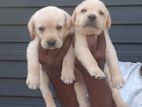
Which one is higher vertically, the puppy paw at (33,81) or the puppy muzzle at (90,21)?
the puppy muzzle at (90,21)

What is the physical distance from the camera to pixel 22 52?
12.6ft

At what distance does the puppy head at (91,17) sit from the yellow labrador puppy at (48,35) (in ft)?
0.13

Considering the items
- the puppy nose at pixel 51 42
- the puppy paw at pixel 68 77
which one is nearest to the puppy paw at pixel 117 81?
the puppy paw at pixel 68 77

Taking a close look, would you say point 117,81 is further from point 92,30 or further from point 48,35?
point 48,35

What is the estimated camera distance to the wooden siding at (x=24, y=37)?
3.62 metres

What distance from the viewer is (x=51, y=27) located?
5.77 ft

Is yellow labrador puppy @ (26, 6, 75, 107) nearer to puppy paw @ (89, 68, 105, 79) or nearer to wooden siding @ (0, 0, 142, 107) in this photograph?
puppy paw @ (89, 68, 105, 79)

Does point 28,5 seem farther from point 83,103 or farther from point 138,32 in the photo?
point 83,103

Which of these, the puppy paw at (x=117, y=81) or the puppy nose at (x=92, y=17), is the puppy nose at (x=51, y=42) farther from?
the puppy paw at (x=117, y=81)

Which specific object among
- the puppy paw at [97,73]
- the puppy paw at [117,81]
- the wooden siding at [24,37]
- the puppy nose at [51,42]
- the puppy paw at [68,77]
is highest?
the puppy nose at [51,42]

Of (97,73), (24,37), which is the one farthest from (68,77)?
(24,37)

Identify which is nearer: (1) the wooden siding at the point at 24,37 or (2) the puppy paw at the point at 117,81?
(2) the puppy paw at the point at 117,81

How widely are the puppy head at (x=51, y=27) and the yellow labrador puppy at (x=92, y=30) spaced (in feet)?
0.22

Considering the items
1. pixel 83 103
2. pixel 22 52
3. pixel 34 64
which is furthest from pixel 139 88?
pixel 22 52
